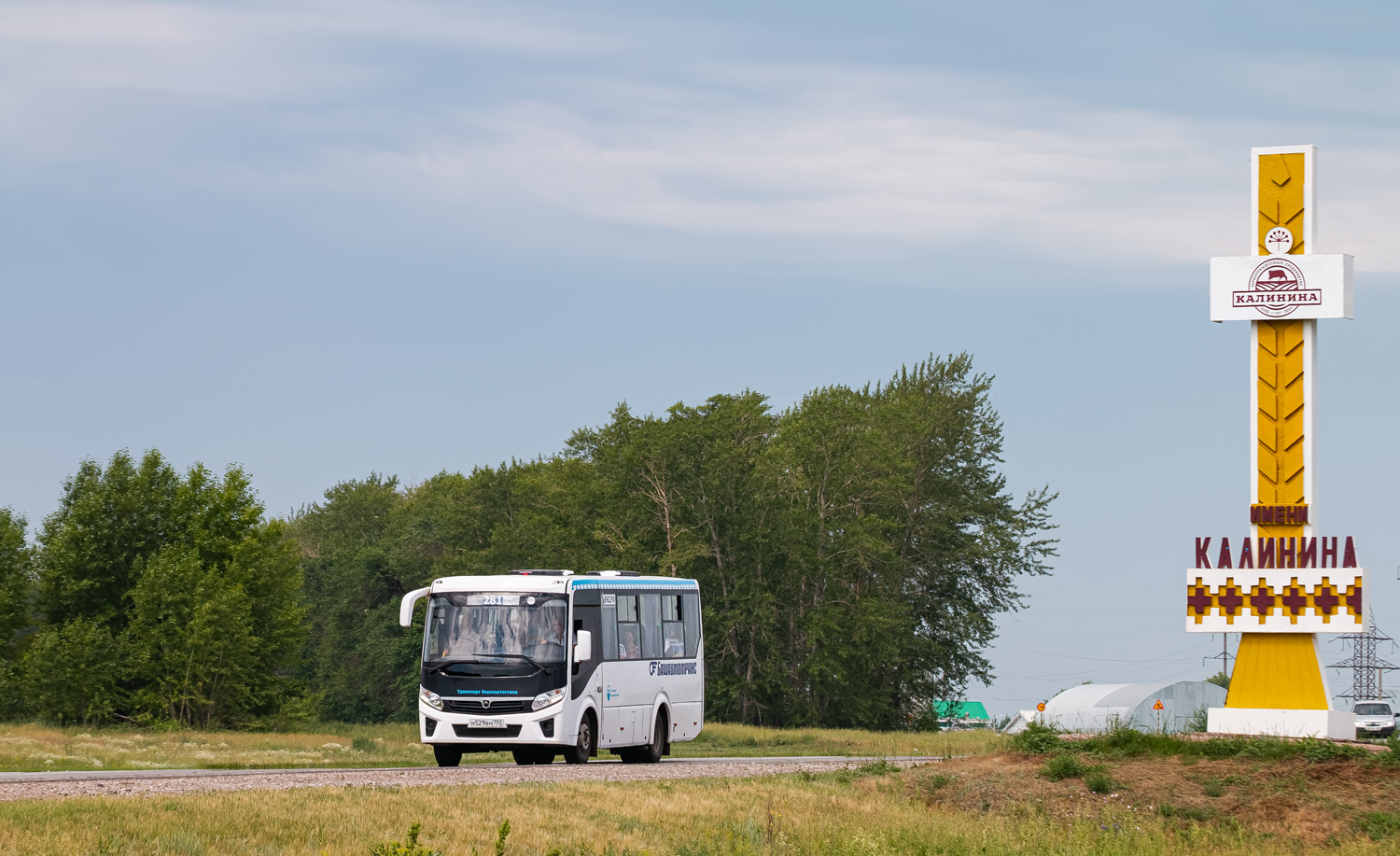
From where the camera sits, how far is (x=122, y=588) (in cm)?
5875

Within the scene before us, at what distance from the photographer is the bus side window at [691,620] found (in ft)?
98.1

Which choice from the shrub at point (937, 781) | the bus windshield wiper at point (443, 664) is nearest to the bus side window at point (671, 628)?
the bus windshield wiper at point (443, 664)

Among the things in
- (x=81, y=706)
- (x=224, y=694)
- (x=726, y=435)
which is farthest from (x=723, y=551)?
(x=81, y=706)

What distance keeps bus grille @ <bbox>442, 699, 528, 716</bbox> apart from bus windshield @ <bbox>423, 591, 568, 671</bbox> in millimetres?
606

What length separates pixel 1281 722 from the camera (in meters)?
28.6

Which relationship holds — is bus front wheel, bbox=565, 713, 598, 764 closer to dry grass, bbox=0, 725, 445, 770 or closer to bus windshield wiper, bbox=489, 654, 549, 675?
bus windshield wiper, bbox=489, 654, 549, 675

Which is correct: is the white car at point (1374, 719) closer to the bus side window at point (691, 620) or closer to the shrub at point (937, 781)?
the bus side window at point (691, 620)

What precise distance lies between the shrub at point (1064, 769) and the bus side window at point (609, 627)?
31.6ft

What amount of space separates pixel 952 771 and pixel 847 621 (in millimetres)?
45985

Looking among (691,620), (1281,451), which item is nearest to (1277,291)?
(1281,451)

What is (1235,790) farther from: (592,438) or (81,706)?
(592,438)

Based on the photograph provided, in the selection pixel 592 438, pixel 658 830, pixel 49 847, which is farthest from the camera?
pixel 592 438

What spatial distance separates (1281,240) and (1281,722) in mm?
9305

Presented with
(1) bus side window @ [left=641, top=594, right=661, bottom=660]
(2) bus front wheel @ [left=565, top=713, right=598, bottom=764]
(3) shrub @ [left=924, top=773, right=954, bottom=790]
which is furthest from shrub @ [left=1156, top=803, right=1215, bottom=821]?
(1) bus side window @ [left=641, top=594, right=661, bottom=660]
